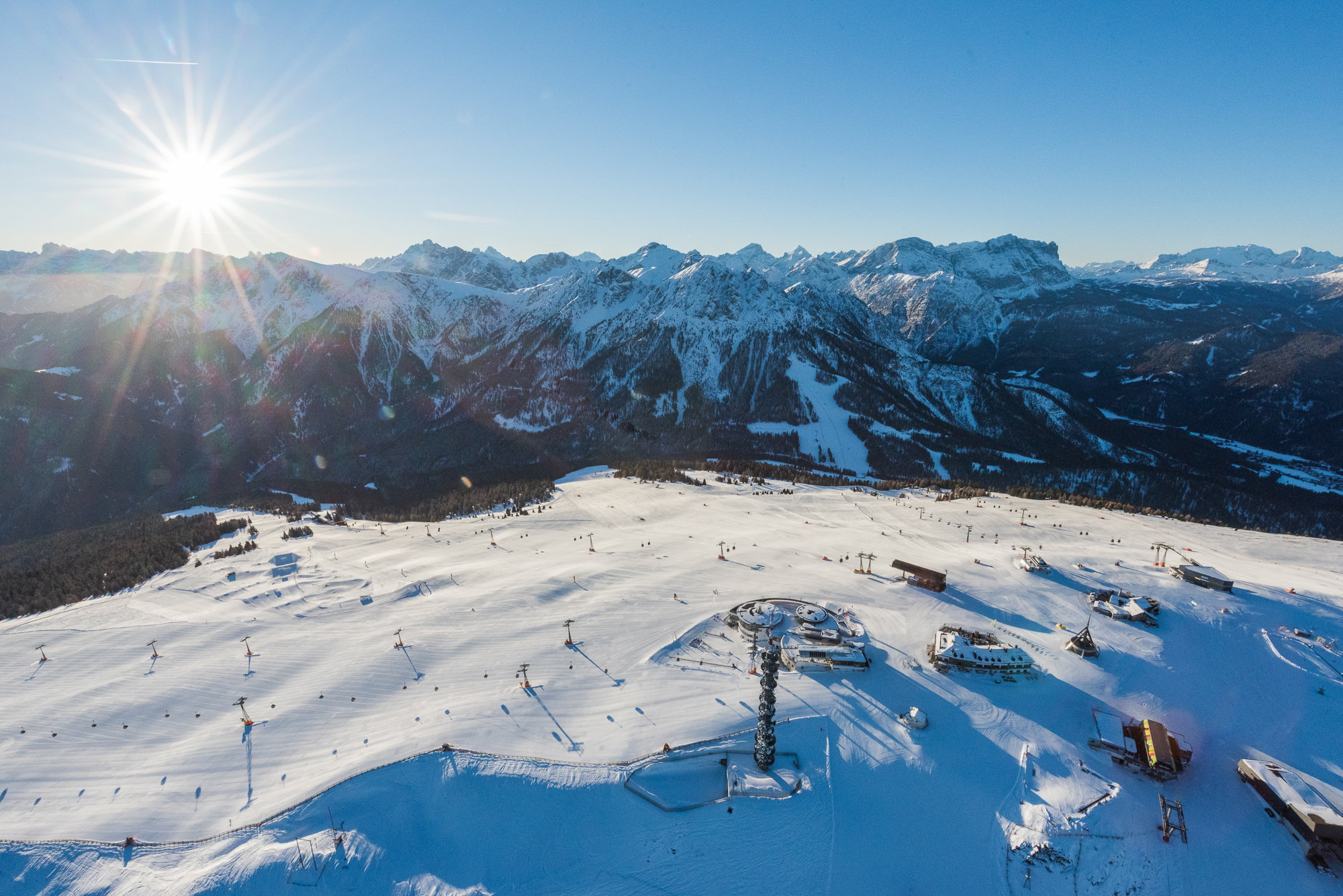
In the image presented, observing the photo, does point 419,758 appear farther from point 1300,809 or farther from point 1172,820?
point 1300,809

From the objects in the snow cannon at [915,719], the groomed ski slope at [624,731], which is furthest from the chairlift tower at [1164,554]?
the snow cannon at [915,719]

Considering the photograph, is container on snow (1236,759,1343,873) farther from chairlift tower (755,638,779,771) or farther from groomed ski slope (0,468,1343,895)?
chairlift tower (755,638,779,771)

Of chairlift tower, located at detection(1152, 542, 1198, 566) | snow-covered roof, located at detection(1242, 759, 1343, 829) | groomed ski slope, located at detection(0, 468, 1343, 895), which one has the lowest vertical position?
groomed ski slope, located at detection(0, 468, 1343, 895)

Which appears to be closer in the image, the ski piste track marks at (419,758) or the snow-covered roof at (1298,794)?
the snow-covered roof at (1298,794)

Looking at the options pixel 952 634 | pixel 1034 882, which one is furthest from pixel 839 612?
pixel 1034 882

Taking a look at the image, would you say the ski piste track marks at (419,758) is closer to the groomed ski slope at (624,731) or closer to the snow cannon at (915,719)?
the groomed ski slope at (624,731)

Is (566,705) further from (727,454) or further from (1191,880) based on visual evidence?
(727,454)

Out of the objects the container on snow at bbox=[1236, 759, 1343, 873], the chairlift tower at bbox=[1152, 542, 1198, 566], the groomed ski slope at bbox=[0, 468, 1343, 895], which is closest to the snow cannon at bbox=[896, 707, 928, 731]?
the groomed ski slope at bbox=[0, 468, 1343, 895]

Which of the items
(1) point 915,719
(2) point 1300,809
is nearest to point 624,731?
(1) point 915,719
